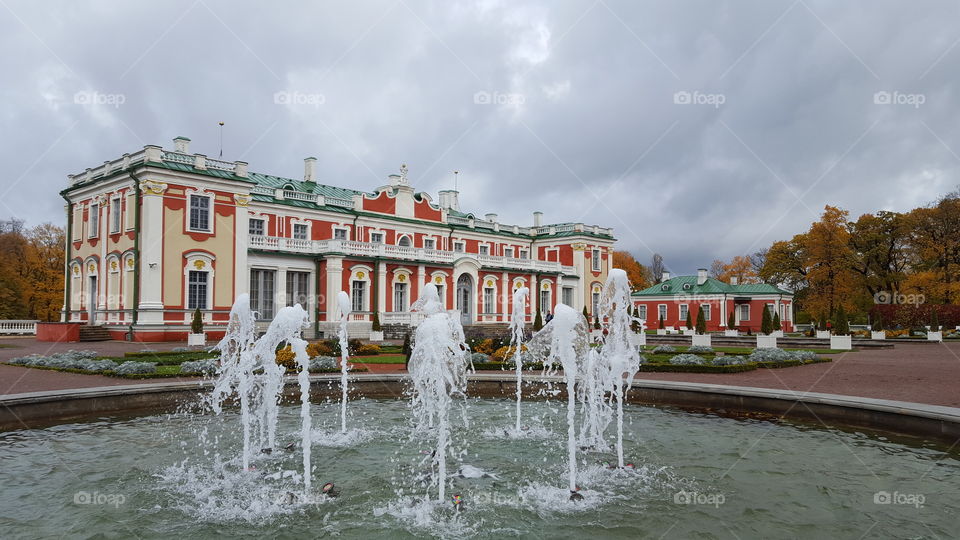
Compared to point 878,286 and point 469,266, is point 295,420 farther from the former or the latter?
point 878,286

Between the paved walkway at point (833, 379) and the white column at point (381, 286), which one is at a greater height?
the white column at point (381, 286)

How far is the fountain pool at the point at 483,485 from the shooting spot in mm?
5852

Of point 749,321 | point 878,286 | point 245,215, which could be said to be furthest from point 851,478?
point 878,286

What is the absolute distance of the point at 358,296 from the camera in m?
33.9

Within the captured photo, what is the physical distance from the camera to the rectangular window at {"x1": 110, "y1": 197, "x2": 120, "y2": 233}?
95.9ft

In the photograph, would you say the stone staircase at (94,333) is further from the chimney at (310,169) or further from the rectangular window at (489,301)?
the rectangular window at (489,301)

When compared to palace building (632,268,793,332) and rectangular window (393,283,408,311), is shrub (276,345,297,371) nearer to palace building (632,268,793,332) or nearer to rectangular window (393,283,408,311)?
rectangular window (393,283,408,311)

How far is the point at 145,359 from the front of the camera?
17312 millimetres

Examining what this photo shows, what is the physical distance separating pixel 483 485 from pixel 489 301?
112 ft

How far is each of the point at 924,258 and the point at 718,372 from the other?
41.1m
